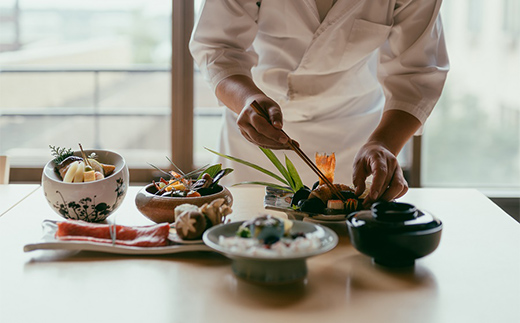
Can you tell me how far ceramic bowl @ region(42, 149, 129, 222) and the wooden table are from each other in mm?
86

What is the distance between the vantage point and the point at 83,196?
1.18 meters

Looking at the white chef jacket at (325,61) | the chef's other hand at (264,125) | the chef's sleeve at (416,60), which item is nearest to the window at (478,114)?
the white chef jacket at (325,61)

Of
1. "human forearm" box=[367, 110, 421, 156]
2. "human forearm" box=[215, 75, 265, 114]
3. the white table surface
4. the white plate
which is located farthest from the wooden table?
"human forearm" box=[215, 75, 265, 114]

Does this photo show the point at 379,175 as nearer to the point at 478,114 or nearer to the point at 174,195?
the point at 174,195

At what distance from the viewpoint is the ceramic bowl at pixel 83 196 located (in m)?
1.18

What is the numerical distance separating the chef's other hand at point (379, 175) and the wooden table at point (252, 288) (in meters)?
0.15

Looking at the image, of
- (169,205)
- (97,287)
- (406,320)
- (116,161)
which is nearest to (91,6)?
(116,161)

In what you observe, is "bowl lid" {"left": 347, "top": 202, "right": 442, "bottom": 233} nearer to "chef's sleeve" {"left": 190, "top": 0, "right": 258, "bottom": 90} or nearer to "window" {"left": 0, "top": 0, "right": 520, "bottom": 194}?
"chef's sleeve" {"left": 190, "top": 0, "right": 258, "bottom": 90}

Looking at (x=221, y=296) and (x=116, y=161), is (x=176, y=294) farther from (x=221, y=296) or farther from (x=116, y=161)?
(x=116, y=161)

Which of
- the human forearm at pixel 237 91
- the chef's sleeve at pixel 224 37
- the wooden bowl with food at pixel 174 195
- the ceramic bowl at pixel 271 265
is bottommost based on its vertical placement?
the ceramic bowl at pixel 271 265

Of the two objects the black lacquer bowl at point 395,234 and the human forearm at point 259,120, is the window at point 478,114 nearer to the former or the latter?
the human forearm at point 259,120

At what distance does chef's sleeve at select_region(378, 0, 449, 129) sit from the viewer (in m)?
1.67

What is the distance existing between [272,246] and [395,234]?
0.21 meters

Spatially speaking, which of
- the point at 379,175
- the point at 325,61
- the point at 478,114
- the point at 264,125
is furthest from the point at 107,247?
the point at 478,114
